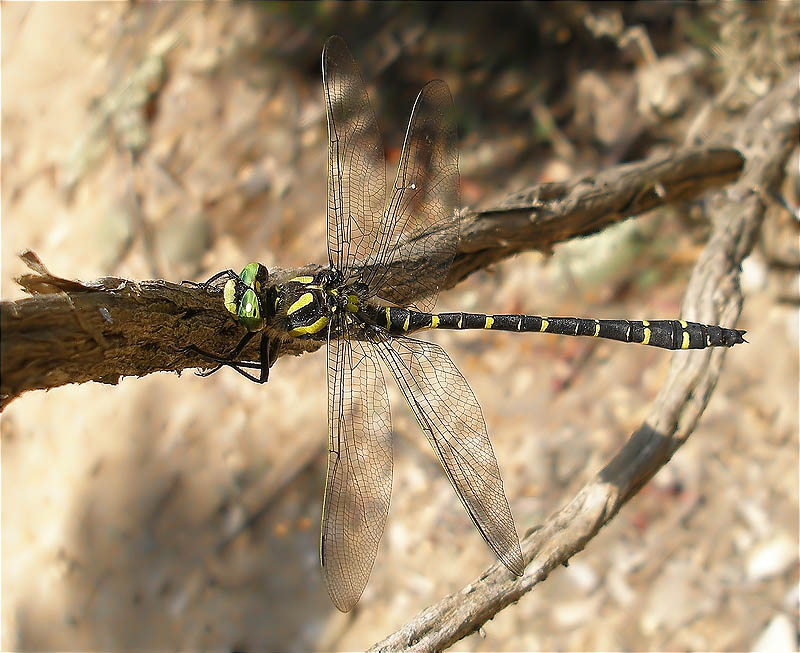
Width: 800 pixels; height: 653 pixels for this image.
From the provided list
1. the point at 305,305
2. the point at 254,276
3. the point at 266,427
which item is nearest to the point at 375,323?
the point at 305,305

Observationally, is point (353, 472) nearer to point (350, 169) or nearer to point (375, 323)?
point (375, 323)

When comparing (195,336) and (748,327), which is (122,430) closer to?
(195,336)

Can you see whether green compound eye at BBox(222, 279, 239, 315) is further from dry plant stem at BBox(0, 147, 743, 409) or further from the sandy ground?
the sandy ground

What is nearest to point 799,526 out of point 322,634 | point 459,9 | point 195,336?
point 322,634

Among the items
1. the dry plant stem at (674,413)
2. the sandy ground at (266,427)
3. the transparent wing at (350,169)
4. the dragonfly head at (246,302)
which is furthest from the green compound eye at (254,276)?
the sandy ground at (266,427)

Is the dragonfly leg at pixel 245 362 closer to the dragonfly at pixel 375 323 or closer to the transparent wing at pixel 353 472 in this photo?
the dragonfly at pixel 375 323
